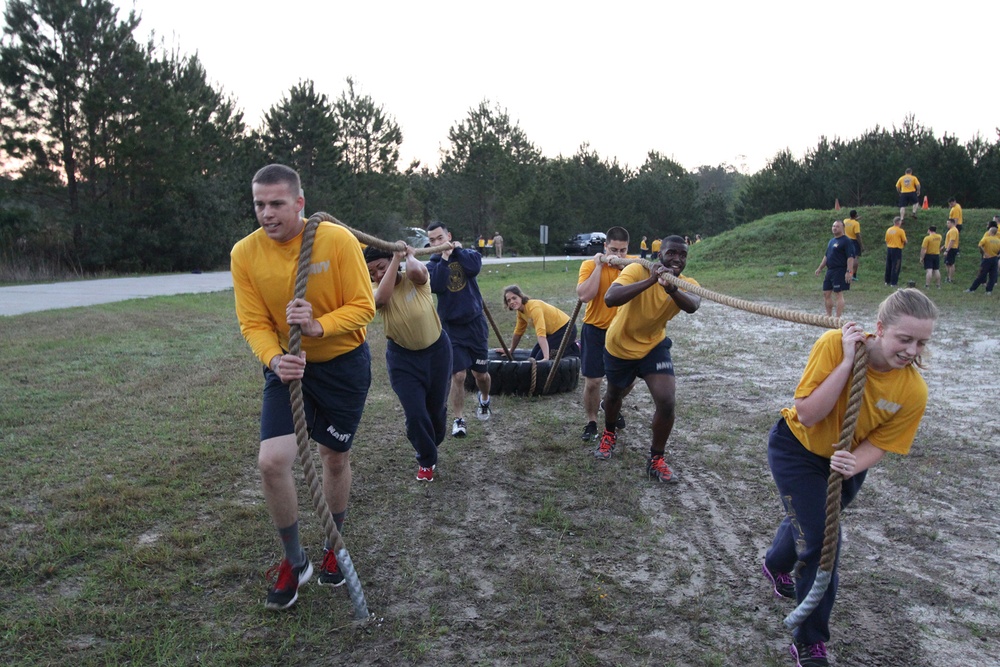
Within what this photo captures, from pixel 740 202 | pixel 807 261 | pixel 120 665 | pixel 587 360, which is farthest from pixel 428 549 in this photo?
pixel 740 202

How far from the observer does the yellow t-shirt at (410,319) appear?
5.35 m

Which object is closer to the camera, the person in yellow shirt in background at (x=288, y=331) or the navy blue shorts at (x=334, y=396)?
the person in yellow shirt in background at (x=288, y=331)

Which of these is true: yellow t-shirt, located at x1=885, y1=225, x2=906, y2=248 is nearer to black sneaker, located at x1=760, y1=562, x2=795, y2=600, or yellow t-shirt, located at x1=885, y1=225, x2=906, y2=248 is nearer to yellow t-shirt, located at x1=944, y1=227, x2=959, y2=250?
yellow t-shirt, located at x1=944, y1=227, x2=959, y2=250

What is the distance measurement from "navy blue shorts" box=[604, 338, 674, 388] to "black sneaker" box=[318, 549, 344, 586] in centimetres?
281

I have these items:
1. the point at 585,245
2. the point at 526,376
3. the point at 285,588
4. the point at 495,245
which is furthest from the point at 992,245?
the point at 495,245

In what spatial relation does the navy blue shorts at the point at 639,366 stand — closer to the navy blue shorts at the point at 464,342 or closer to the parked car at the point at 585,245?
the navy blue shorts at the point at 464,342

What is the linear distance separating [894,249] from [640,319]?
19.5m

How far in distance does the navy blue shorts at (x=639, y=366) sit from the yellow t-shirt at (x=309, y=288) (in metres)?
2.62

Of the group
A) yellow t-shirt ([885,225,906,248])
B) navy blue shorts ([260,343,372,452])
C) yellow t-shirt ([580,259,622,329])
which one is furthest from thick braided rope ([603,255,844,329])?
Answer: yellow t-shirt ([885,225,906,248])

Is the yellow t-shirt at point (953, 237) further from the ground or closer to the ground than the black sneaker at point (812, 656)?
further from the ground

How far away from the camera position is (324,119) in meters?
40.8

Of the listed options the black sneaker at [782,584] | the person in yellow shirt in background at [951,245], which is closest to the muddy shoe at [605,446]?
the black sneaker at [782,584]

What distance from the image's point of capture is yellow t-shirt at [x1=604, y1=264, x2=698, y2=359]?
5520 millimetres

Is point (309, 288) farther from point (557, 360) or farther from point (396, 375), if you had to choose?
point (557, 360)
